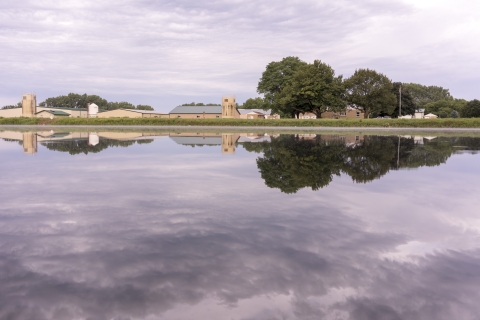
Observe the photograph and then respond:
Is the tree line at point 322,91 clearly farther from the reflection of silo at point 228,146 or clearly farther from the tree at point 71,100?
the tree at point 71,100

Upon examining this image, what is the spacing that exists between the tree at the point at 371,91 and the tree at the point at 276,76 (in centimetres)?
1210

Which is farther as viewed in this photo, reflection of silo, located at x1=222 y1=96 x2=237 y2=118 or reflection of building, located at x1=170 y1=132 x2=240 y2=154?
reflection of silo, located at x1=222 y1=96 x2=237 y2=118

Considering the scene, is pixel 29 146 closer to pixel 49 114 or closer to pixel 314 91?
pixel 314 91

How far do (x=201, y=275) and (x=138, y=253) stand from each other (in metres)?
1.16

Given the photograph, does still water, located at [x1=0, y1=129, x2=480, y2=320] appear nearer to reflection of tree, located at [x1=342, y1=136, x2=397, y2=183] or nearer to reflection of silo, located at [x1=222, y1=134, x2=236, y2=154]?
reflection of tree, located at [x1=342, y1=136, x2=397, y2=183]

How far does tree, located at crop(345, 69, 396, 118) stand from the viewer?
82.1 m

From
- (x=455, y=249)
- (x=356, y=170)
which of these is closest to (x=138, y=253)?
(x=455, y=249)

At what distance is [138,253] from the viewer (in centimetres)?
540

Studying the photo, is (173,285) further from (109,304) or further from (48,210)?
(48,210)

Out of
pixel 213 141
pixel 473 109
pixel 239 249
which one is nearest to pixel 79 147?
pixel 213 141

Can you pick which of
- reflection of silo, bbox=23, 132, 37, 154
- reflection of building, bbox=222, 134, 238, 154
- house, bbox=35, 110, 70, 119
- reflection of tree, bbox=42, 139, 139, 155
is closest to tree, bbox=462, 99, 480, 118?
reflection of building, bbox=222, 134, 238, 154

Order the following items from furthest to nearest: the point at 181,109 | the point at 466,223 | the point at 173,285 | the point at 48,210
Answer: the point at 181,109
the point at 48,210
the point at 466,223
the point at 173,285

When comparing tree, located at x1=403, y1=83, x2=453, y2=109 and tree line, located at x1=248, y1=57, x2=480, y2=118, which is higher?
tree, located at x1=403, y1=83, x2=453, y2=109

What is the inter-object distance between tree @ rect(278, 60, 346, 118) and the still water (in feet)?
212
